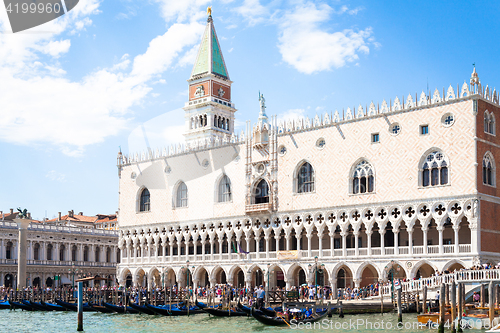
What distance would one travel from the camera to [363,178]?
38.6m

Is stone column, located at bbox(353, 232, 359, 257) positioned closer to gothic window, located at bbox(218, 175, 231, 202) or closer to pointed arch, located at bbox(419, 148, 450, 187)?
pointed arch, located at bbox(419, 148, 450, 187)

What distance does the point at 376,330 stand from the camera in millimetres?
24969

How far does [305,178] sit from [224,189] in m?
7.07

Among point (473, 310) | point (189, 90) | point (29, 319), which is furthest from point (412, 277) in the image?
point (189, 90)

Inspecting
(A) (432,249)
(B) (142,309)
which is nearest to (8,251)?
(B) (142,309)

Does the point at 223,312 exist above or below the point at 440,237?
below

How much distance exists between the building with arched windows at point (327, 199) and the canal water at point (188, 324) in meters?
7.92

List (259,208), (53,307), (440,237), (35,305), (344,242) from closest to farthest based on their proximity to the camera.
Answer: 1. (440,237)
2. (53,307)
3. (35,305)
4. (344,242)
5. (259,208)

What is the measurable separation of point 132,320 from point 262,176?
49.6ft

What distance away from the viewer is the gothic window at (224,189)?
45.7m

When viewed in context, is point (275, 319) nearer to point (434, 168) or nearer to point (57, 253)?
point (434, 168)

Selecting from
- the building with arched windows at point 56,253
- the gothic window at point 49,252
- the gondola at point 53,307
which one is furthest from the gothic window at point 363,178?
the gothic window at point 49,252

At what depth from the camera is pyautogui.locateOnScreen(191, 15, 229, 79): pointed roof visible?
65812 millimetres

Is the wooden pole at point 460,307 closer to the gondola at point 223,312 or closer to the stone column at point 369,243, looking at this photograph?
the gondola at point 223,312
